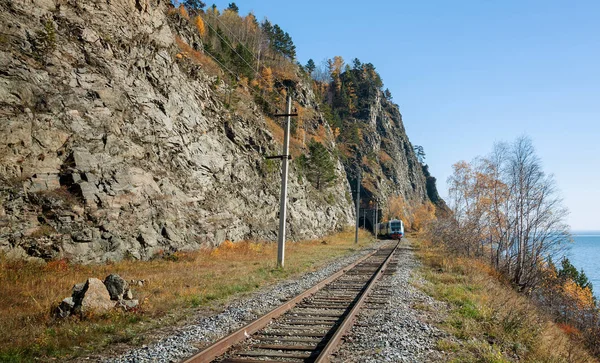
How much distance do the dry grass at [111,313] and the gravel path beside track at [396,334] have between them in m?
3.78

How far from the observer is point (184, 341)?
6484 mm

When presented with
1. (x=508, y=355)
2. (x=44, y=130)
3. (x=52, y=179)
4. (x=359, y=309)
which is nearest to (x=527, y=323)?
(x=508, y=355)

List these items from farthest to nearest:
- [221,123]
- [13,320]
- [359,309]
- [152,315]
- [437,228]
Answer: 1. [437,228]
2. [221,123]
3. [359,309]
4. [152,315]
5. [13,320]

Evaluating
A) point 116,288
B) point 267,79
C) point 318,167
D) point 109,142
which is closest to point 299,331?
point 116,288

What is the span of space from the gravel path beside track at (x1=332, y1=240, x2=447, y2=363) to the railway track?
10.0 inches

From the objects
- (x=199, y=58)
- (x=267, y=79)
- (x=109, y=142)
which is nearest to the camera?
(x=109, y=142)

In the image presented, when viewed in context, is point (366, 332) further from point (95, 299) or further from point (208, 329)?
point (95, 299)

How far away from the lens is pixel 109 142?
17.5m

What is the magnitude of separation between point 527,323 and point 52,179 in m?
16.3

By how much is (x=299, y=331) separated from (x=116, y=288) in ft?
15.7

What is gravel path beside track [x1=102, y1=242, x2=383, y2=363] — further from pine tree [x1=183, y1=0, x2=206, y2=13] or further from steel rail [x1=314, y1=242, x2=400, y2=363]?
pine tree [x1=183, y1=0, x2=206, y2=13]

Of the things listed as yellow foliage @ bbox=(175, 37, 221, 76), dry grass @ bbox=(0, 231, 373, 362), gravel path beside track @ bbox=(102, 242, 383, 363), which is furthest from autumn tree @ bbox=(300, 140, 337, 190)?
gravel path beside track @ bbox=(102, 242, 383, 363)

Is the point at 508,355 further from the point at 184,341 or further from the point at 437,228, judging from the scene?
the point at 437,228

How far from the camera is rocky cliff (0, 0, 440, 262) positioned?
550 inches
